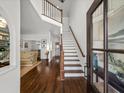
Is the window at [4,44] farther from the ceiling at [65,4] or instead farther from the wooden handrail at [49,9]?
the ceiling at [65,4]

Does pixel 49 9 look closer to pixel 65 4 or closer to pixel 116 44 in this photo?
pixel 65 4

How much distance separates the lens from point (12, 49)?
2.76 metres

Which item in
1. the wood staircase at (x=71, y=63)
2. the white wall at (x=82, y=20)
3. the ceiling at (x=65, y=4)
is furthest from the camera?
the ceiling at (x=65, y=4)

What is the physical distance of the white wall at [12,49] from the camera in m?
2.35

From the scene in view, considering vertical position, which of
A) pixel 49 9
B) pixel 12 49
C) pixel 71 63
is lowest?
pixel 71 63

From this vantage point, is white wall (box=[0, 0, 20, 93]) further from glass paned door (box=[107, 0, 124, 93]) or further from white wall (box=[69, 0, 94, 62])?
white wall (box=[69, 0, 94, 62])

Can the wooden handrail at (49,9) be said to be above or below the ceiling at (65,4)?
below

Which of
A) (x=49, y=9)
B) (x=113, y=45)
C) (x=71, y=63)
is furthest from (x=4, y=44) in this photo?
(x=49, y=9)

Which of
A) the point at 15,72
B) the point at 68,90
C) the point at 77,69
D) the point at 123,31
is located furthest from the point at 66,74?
the point at 123,31

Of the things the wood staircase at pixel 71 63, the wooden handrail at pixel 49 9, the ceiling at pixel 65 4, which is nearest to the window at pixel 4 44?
the wood staircase at pixel 71 63

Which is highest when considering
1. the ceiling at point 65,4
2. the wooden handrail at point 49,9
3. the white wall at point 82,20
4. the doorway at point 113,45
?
the ceiling at point 65,4

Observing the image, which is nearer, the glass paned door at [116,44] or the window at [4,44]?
the glass paned door at [116,44]

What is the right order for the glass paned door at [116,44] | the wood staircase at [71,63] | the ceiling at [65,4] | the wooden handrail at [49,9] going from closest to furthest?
the glass paned door at [116,44] < the wood staircase at [71,63] < the wooden handrail at [49,9] < the ceiling at [65,4]

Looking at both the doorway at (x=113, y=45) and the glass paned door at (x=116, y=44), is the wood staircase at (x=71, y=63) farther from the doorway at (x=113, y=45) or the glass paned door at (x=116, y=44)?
the glass paned door at (x=116, y=44)
